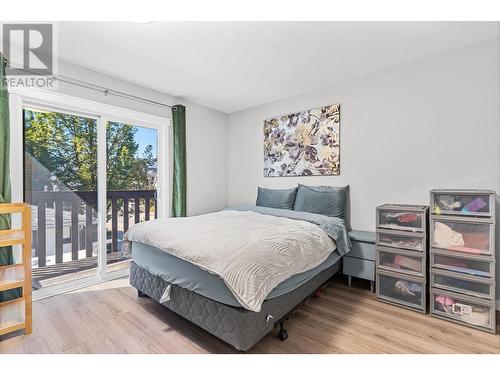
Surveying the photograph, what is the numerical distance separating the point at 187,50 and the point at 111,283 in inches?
104

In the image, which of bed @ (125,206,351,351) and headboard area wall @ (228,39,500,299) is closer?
bed @ (125,206,351,351)

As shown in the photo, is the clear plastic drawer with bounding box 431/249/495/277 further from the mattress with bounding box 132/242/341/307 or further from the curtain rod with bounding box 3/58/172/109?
the curtain rod with bounding box 3/58/172/109

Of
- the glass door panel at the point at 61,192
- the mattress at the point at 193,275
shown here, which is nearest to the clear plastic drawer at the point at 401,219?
the mattress at the point at 193,275

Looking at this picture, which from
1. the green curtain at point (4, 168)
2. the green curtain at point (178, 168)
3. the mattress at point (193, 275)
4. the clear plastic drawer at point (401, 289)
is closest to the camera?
the mattress at point (193, 275)

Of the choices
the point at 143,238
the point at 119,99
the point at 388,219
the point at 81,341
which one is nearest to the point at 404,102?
the point at 388,219

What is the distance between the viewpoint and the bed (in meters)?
1.41

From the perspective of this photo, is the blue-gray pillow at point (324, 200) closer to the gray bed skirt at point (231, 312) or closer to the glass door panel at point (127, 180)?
the gray bed skirt at point (231, 312)

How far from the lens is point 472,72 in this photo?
2141 mm

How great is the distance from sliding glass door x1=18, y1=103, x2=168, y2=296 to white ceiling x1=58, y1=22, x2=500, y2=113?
2.17ft

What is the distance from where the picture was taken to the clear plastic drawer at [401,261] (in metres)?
2.10

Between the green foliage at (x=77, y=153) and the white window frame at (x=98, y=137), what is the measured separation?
0.10 m

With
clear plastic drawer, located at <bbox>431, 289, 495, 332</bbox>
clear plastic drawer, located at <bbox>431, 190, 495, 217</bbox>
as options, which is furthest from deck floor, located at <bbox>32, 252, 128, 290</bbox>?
clear plastic drawer, located at <bbox>431, 190, 495, 217</bbox>

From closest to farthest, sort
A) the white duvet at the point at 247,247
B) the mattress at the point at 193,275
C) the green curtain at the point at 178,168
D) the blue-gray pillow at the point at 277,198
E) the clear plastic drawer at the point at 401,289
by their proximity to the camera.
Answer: the white duvet at the point at 247,247 → the mattress at the point at 193,275 → the clear plastic drawer at the point at 401,289 → the blue-gray pillow at the point at 277,198 → the green curtain at the point at 178,168
